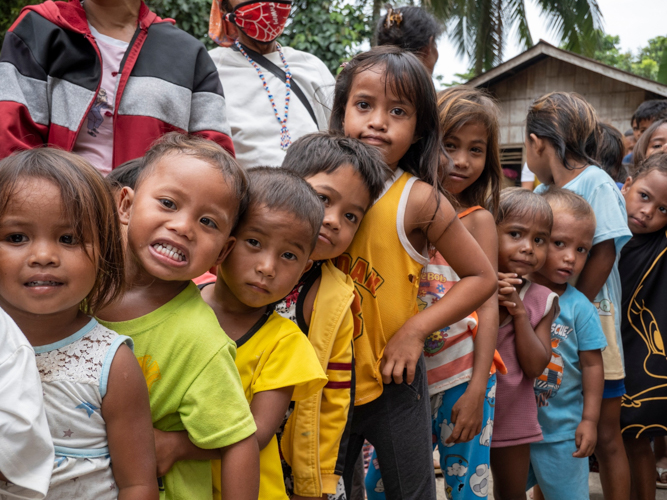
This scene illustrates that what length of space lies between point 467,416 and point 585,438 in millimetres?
909

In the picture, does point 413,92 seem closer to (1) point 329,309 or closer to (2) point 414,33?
(1) point 329,309

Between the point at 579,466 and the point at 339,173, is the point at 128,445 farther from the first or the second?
the point at 579,466

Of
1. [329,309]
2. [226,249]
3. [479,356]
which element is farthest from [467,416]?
[226,249]

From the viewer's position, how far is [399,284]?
79.7 inches

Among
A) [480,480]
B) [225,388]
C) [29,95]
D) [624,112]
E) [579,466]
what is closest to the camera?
[225,388]

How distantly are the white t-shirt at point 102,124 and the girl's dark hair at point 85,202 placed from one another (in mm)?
1013

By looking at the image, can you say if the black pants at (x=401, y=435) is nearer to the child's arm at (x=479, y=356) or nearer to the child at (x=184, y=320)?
the child's arm at (x=479, y=356)

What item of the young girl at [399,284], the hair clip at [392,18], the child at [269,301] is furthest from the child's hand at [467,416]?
the hair clip at [392,18]

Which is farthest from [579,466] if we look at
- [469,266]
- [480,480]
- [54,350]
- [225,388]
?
[54,350]

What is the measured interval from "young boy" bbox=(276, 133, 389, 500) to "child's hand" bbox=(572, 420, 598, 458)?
1.36m

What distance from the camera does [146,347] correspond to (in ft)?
4.56

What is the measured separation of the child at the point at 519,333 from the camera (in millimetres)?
2615

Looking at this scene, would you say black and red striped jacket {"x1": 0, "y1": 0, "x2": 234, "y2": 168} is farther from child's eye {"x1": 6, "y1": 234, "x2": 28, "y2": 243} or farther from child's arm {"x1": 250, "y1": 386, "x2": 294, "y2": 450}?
child's arm {"x1": 250, "y1": 386, "x2": 294, "y2": 450}

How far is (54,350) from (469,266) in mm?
1335
